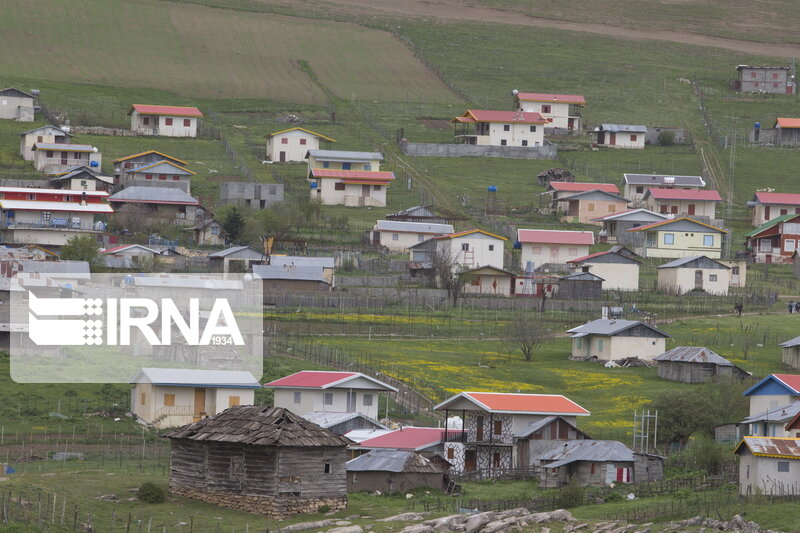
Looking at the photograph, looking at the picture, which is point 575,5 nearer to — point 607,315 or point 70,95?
point 70,95

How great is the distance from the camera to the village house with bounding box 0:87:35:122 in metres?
123

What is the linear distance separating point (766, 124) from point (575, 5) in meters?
58.3

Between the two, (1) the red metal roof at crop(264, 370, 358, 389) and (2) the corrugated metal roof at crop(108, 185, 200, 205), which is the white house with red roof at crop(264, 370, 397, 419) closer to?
(1) the red metal roof at crop(264, 370, 358, 389)

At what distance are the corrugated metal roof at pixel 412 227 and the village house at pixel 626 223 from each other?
11.7 meters

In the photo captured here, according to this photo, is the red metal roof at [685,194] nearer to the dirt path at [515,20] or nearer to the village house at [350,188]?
the village house at [350,188]

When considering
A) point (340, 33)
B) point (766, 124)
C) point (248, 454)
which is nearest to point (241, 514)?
point (248, 454)

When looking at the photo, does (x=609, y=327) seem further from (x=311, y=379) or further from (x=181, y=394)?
(x=181, y=394)

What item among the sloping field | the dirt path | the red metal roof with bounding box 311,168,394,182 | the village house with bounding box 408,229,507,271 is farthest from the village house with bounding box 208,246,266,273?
the dirt path

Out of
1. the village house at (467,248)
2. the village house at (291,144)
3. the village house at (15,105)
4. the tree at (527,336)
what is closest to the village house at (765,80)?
the village house at (291,144)

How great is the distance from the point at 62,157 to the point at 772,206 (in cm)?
4769

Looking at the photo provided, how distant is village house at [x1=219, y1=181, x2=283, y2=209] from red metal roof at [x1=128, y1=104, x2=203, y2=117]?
1911 cm

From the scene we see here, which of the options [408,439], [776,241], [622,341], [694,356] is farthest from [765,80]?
[408,439]

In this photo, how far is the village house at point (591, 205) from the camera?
109 m

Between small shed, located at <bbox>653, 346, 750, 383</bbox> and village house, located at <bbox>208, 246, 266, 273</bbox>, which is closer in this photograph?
small shed, located at <bbox>653, 346, 750, 383</bbox>
